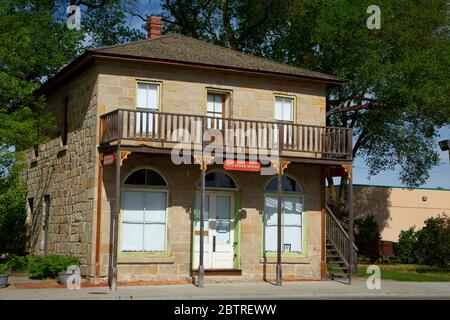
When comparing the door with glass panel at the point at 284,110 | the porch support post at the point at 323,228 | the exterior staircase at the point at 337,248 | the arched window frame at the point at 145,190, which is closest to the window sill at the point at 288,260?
the porch support post at the point at 323,228

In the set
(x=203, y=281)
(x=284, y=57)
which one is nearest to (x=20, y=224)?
(x=203, y=281)

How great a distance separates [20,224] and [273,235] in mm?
11860

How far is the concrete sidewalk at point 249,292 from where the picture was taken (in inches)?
722

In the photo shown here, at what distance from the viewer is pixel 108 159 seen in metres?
21.9

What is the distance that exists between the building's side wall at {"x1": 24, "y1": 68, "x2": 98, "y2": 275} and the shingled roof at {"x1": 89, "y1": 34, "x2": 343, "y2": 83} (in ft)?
5.24

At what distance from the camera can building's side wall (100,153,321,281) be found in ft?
73.9

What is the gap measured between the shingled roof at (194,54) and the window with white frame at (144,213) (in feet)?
12.5

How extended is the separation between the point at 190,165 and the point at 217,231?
2.37m

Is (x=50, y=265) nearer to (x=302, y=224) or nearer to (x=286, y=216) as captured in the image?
(x=286, y=216)

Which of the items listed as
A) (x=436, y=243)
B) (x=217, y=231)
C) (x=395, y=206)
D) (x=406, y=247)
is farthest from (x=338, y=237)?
(x=395, y=206)

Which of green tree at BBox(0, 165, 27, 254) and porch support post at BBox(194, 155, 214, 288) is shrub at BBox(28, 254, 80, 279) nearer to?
porch support post at BBox(194, 155, 214, 288)

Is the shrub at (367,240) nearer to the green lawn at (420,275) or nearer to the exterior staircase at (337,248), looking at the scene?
the green lawn at (420,275)

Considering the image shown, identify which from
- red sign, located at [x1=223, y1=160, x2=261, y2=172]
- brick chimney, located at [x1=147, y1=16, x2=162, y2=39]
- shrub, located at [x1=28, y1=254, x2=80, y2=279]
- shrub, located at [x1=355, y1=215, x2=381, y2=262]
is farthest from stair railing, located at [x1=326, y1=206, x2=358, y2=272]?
shrub, located at [x1=355, y1=215, x2=381, y2=262]

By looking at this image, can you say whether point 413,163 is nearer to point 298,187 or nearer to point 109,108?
point 298,187
